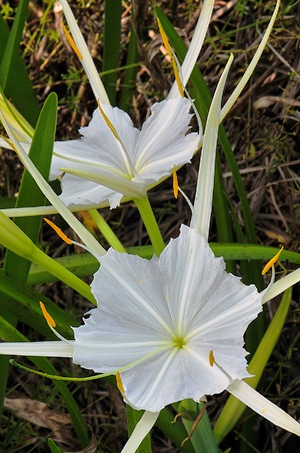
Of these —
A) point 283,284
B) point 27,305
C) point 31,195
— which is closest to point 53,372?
point 27,305

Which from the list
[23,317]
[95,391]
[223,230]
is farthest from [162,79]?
[95,391]

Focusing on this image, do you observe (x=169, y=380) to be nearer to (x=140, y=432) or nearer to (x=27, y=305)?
(x=140, y=432)

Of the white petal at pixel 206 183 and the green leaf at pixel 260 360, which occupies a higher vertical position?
the white petal at pixel 206 183

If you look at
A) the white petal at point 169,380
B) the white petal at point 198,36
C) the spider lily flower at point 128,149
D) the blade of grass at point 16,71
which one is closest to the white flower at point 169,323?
the white petal at point 169,380

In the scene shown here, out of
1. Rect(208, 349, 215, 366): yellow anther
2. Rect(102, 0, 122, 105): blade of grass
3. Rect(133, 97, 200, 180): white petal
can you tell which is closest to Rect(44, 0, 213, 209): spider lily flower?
Rect(133, 97, 200, 180): white petal

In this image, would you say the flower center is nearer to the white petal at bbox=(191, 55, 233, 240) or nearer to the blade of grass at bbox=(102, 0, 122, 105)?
the white petal at bbox=(191, 55, 233, 240)

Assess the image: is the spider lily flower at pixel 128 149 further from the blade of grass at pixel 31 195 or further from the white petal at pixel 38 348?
the white petal at pixel 38 348
